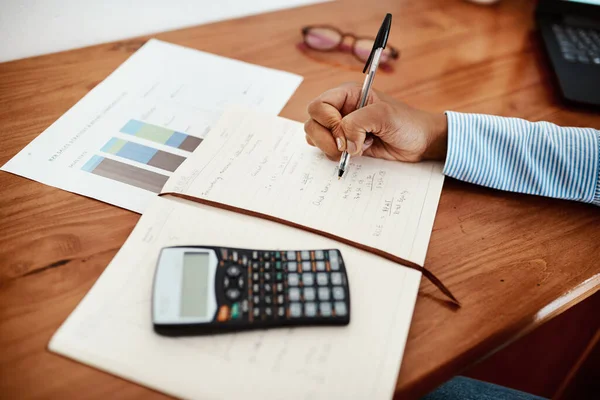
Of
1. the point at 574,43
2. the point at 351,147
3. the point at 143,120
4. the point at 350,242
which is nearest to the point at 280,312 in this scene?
the point at 350,242

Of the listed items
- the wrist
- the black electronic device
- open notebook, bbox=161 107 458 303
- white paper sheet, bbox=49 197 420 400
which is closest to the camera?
white paper sheet, bbox=49 197 420 400

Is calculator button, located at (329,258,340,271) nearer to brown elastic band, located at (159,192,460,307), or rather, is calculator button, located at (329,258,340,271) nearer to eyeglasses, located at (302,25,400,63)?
brown elastic band, located at (159,192,460,307)

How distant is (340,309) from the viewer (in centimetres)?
43

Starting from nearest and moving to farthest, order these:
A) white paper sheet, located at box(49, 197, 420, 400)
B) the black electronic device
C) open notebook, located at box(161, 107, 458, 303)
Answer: white paper sheet, located at box(49, 197, 420, 400)
open notebook, located at box(161, 107, 458, 303)
the black electronic device

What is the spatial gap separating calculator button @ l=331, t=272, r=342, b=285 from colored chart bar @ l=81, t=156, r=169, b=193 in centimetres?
24

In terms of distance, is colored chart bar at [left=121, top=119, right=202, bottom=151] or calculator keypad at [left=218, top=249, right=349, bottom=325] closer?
calculator keypad at [left=218, top=249, right=349, bottom=325]

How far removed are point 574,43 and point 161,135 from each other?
0.70m

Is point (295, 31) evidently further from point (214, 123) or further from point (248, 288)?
point (248, 288)

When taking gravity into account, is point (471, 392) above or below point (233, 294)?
below

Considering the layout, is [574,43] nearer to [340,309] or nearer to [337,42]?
[337,42]

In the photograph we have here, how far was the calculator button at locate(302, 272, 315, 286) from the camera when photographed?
449 mm

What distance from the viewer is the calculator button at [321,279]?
449mm

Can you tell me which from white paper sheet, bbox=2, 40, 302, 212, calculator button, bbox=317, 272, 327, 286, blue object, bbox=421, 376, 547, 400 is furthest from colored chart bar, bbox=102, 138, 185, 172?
blue object, bbox=421, 376, 547, 400

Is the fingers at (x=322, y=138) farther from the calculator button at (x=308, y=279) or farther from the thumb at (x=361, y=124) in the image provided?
the calculator button at (x=308, y=279)
